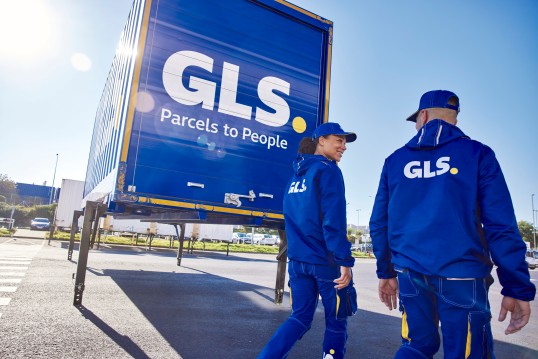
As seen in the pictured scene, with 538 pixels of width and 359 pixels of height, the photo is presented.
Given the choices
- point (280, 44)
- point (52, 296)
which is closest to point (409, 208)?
point (280, 44)

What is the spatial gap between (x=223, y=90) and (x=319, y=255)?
3006mm

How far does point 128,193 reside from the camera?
4.10 metres

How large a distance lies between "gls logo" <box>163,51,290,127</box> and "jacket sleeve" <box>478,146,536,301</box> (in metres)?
3.49

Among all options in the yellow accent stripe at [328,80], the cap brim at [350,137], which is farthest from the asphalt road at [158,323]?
the yellow accent stripe at [328,80]

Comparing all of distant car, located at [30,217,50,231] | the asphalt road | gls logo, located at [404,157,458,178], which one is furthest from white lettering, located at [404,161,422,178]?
distant car, located at [30,217,50,231]

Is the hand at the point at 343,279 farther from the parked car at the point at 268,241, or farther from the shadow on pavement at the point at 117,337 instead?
the parked car at the point at 268,241

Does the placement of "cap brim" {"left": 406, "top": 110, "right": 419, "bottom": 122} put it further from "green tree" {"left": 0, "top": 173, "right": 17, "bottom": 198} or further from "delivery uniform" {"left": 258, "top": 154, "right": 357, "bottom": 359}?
"green tree" {"left": 0, "top": 173, "right": 17, "bottom": 198}

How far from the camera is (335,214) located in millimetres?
2408

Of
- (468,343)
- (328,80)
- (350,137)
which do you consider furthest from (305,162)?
(328,80)

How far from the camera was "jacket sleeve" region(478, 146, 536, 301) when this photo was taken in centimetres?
154

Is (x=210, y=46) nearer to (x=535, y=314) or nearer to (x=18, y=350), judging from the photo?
(x=18, y=350)

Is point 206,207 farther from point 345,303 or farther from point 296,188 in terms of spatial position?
point 345,303

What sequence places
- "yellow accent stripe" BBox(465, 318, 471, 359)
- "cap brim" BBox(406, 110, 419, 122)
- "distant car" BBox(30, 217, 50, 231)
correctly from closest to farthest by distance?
1. "yellow accent stripe" BBox(465, 318, 471, 359)
2. "cap brim" BBox(406, 110, 419, 122)
3. "distant car" BBox(30, 217, 50, 231)

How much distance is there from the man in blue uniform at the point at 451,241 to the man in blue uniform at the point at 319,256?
18.9 inches
